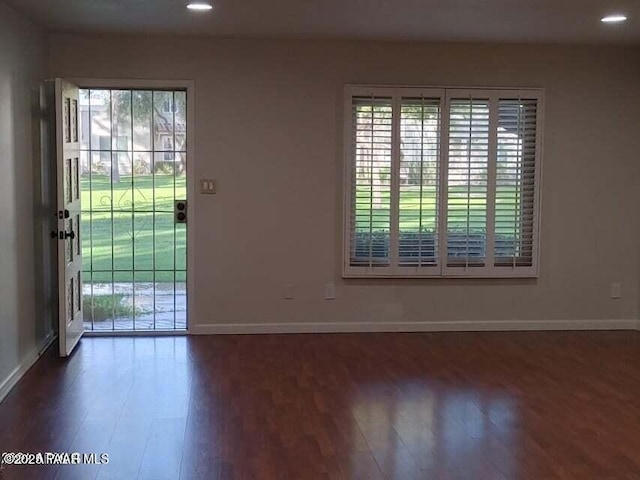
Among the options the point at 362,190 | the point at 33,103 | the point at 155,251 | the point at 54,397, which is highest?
the point at 33,103

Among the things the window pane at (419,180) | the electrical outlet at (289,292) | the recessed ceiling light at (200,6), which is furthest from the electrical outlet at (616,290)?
the recessed ceiling light at (200,6)

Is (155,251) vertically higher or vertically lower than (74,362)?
higher

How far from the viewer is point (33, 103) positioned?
5254 mm

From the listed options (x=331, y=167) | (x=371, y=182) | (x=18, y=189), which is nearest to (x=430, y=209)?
(x=371, y=182)

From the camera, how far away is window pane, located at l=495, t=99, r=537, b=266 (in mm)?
6137

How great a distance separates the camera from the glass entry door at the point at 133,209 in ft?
20.8

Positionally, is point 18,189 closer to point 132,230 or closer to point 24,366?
point 24,366

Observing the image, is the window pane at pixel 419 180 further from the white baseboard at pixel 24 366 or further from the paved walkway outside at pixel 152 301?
the white baseboard at pixel 24 366

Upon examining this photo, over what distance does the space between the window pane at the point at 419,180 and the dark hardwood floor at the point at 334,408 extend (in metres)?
0.77

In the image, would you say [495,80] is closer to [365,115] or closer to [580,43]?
[580,43]

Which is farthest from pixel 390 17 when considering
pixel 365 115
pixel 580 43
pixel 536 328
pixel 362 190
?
pixel 536 328

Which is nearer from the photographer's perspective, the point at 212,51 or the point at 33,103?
the point at 33,103

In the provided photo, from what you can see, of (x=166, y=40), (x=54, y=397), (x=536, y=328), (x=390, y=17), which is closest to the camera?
(x=54, y=397)

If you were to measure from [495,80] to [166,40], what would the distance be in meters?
2.72
